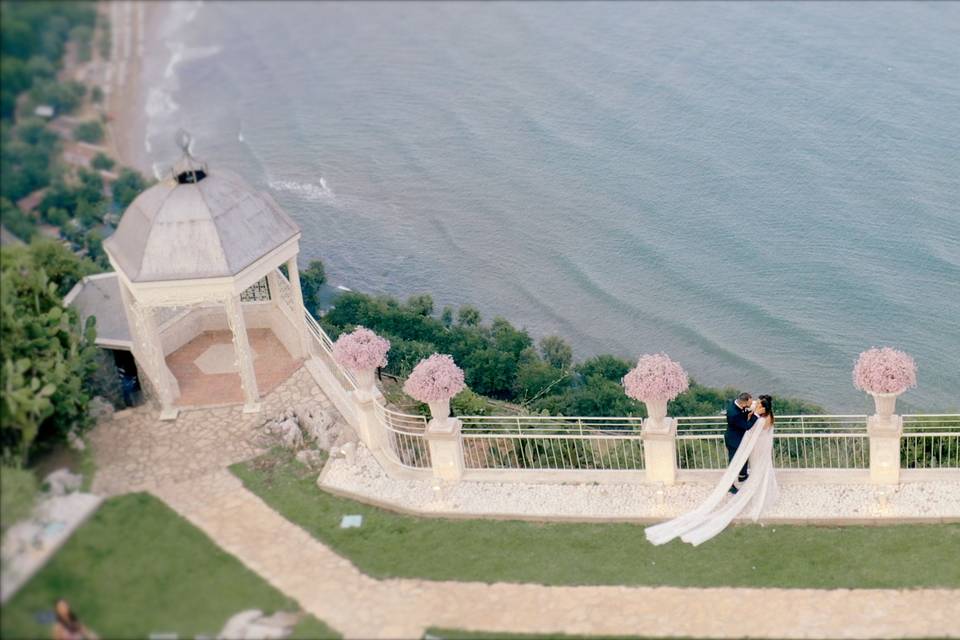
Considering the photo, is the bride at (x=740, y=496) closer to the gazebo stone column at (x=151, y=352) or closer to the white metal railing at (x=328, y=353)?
the white metal railing at (x=328, y=353)

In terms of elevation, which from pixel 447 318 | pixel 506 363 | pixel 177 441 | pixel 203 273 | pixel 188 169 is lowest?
pixel 506 363

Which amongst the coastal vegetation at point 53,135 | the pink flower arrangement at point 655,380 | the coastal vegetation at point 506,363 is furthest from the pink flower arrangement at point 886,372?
the coastal vegetation at point 53,135

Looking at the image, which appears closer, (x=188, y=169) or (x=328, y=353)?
(x=188, y=169)

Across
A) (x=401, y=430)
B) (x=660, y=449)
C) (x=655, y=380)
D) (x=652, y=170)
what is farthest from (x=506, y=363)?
(x=652, y=170)

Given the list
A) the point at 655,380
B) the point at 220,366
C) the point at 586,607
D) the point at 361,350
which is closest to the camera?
the point at 586,607

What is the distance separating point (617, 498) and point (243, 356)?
7.87m

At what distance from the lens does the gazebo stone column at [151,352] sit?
25203 millimetres

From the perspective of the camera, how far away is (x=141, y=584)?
20.3 metres

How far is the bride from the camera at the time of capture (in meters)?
→ 22.0

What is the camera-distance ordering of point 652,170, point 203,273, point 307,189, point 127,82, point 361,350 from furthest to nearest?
point 127,82 < point 307,189 < point 652,170 < point 203,273 < point 361,350

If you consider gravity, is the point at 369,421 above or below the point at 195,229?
below

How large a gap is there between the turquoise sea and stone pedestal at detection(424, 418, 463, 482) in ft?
46.5

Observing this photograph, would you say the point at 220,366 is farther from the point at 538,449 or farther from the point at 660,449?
the point at 660,449

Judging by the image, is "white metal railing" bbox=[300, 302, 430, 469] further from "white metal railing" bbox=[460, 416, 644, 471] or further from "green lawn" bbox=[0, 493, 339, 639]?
"green lawn" bbox=[0, 493, 339, 639]
